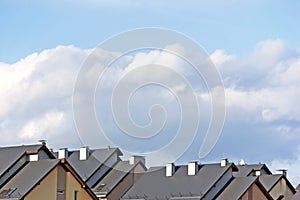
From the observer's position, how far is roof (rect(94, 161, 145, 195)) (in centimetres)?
7300

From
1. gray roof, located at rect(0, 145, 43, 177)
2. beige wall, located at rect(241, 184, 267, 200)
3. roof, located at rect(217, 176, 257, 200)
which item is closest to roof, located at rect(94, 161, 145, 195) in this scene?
roof, located at rect(217, 176, 257, 200)

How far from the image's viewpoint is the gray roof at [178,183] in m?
65.3

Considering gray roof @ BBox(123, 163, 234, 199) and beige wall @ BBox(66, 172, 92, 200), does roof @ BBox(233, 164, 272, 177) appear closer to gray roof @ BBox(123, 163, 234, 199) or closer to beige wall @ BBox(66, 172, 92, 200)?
gray roof @ BBox(123, 163, 234, 199)

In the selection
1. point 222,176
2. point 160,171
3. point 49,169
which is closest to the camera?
point 49,169

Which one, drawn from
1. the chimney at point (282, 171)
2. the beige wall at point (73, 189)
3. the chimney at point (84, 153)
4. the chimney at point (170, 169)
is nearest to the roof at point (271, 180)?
the chimney at point (282, 171)

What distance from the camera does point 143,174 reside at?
243 ft

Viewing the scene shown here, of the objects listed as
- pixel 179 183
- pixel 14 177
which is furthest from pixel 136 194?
pixel 14 177

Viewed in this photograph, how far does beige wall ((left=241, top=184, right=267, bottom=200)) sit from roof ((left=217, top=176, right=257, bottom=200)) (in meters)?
0.47

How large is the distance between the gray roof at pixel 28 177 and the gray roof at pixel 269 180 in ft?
76.5

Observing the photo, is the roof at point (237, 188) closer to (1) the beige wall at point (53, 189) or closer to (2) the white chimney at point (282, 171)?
(2) the white chimney at point (282, 171)

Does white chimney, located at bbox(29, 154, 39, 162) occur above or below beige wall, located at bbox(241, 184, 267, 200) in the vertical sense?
above

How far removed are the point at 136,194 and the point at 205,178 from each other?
5898 millimetres

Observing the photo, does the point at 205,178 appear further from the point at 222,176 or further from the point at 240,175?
the point at 240,175

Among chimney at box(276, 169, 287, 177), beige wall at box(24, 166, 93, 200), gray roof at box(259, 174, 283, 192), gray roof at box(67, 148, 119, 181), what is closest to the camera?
beige wall at box(24, 166, 93, 200)
